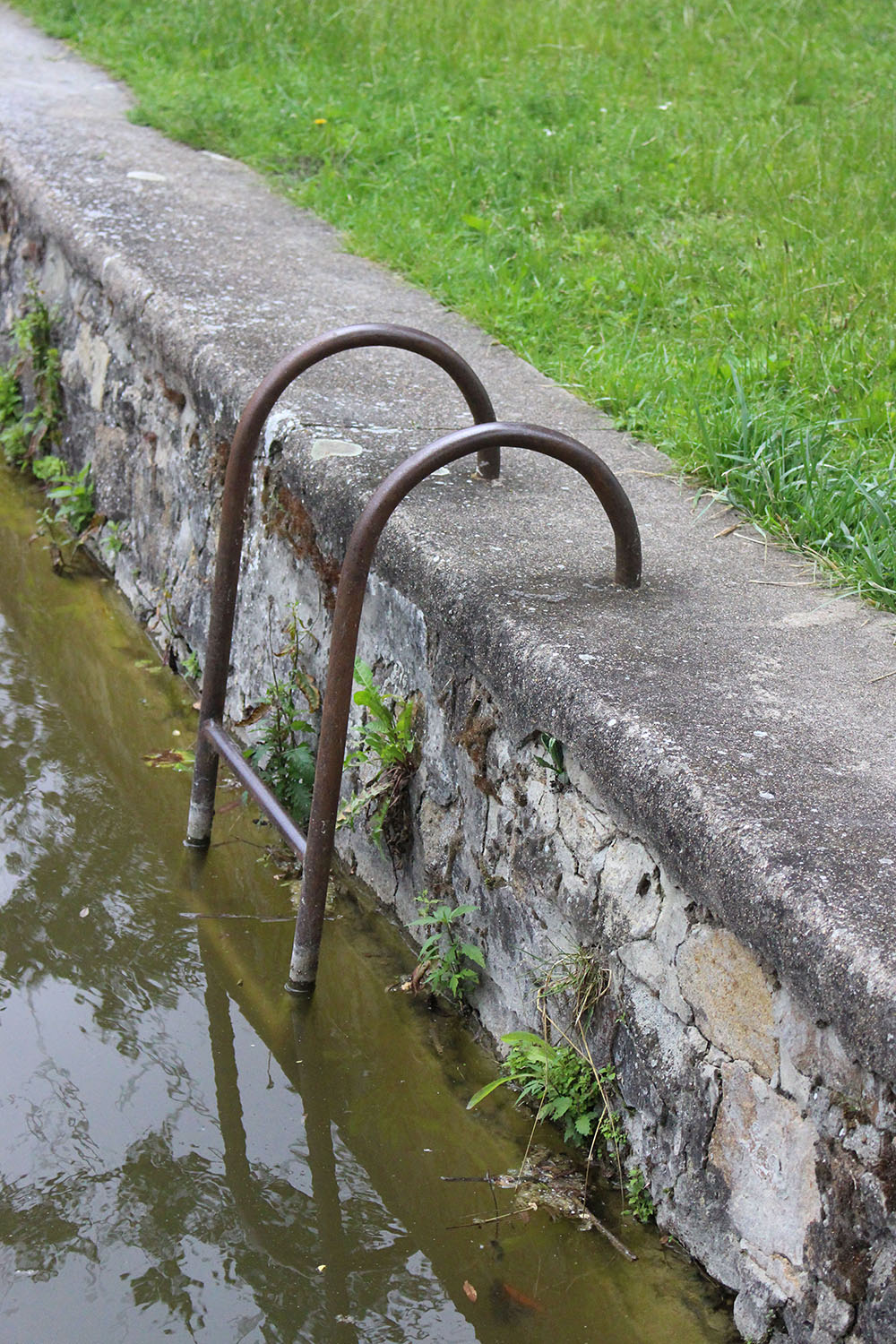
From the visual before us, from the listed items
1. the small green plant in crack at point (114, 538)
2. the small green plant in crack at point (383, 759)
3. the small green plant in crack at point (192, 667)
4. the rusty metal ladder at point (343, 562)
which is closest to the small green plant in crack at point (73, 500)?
the small green plant in crack at point (114, 538)

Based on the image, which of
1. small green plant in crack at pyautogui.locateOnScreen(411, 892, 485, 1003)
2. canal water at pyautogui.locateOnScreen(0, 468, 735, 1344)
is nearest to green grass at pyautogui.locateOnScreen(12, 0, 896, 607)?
small green plant in crack at pyautogui.locateOnScreen(411, 892, 485, 1003)

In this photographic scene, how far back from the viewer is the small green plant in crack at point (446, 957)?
2287 mm

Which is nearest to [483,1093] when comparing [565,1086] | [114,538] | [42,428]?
[565,1086]

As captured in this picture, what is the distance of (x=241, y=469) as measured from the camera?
8.21 feet

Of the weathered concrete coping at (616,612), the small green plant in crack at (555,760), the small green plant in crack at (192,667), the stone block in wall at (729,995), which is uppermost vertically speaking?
the weathered concrete coping at (616,612)

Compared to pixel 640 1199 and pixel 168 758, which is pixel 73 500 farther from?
pixel 640 1199

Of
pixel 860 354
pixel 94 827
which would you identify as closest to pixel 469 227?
pixel 860 354

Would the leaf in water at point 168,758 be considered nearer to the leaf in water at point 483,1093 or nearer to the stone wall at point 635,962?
the stone wall at point 635,962

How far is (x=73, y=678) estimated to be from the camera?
11.4 ft

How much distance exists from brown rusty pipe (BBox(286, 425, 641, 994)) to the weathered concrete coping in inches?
7.1

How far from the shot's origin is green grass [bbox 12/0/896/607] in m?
3.08

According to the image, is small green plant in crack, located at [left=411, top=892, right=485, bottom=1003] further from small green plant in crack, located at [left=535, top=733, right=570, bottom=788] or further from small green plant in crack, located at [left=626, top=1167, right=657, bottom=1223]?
small green plant in crack, located at [left=626, top=1167, right=657, bottom=1223]

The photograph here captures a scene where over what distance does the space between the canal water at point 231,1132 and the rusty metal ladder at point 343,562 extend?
17 cm

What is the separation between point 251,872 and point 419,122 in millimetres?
3619
